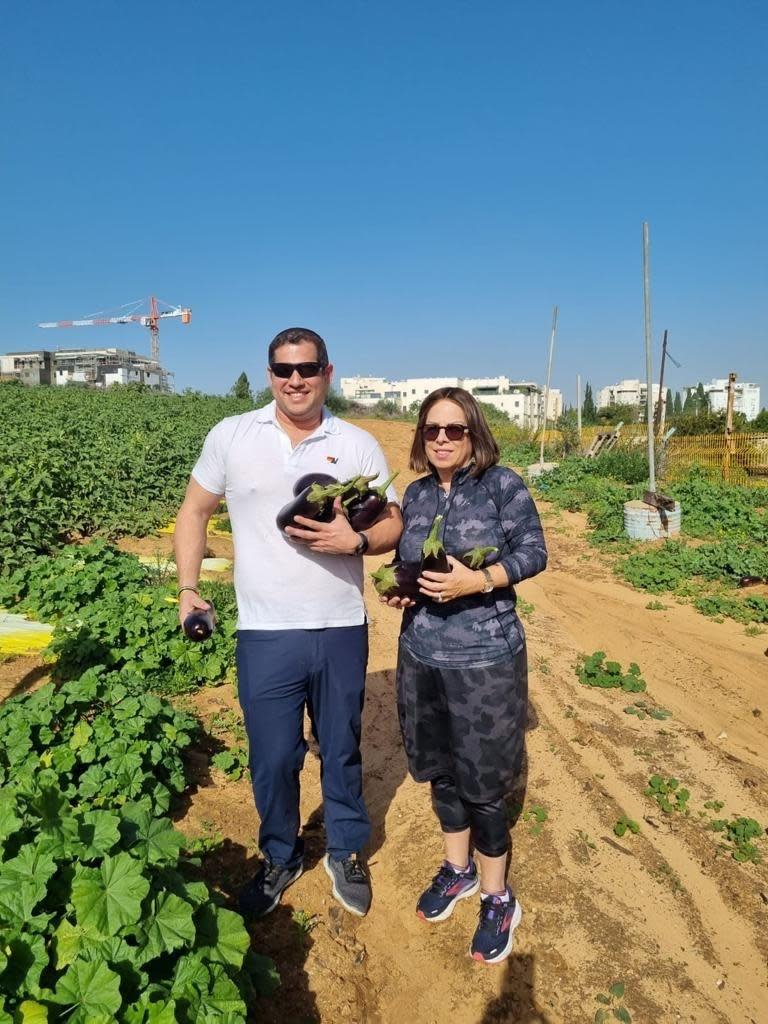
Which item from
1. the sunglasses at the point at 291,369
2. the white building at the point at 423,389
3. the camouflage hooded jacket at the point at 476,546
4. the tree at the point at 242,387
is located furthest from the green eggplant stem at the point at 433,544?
the white building at the point at 423,389

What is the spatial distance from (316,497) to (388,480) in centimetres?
34

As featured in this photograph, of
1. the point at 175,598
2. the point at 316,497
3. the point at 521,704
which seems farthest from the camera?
the point at 175,598

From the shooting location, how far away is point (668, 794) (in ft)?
11.0

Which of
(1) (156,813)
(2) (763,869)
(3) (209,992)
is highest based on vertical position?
(3) (209,992)

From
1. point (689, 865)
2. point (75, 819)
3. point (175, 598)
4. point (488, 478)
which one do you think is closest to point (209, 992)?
point (75, 819)

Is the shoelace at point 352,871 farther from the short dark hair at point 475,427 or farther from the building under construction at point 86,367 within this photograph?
the building under construction at point 86,367

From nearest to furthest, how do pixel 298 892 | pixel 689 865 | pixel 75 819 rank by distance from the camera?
pixel 75 819 < pixel 298 892 < pixel 689 865

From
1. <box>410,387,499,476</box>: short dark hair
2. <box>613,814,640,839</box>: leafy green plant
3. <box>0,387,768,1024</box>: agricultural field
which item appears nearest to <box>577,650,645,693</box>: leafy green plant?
<box>0,387,768,1024</box>: agricultural field

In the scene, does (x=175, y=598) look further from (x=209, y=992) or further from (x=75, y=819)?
(x=209, y=992)

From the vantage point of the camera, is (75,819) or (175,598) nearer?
(75,819)

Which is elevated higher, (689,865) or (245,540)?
(245,540)

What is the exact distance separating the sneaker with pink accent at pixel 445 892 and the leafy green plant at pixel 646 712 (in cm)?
211

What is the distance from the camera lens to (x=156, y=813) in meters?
2.70

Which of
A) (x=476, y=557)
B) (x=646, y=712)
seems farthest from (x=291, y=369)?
(x=646, y=712)
